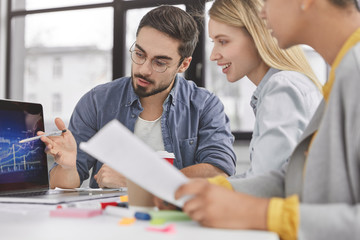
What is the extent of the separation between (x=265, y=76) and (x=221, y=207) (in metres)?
0.79

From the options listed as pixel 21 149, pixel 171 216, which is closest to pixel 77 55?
pixel 21 149

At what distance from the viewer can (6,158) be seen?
4.17ft

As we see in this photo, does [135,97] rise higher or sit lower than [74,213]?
higher

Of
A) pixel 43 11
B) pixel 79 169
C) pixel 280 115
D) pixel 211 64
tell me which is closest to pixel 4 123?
pixel 79 169

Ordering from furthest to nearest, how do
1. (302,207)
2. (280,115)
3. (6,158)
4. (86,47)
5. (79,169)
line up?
(86,47), (79,169), (6,158), (280,115), (302,207)

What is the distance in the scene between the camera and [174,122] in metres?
1.95

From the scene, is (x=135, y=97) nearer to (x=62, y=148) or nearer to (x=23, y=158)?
(x=62, y=148)

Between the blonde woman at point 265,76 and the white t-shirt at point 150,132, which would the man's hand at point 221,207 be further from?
the white t-shirt at point 150,132

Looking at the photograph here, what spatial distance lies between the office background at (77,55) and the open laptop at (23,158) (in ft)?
7.21

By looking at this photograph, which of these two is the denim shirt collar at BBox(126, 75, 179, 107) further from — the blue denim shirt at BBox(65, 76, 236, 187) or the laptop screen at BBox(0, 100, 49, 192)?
the laptop screen at BBox(0, 100, 49, 192)

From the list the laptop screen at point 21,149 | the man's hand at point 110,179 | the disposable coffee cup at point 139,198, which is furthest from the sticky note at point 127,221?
the man's hand at point 110,179

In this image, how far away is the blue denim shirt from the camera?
193 cm

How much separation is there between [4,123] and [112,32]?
104 inches

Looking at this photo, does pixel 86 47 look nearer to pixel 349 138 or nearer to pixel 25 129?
pixel 25 129
